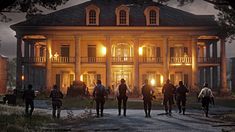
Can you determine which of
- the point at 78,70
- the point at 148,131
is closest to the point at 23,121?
the point at 148,131

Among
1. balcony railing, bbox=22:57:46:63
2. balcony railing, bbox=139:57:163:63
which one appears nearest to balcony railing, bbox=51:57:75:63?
balcony railing, bbox=22:57:46:63

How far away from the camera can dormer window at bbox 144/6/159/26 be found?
1836 inches

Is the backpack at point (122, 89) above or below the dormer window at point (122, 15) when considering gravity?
below

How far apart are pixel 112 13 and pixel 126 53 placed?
15.3 feet

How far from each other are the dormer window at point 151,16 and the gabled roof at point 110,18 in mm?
482

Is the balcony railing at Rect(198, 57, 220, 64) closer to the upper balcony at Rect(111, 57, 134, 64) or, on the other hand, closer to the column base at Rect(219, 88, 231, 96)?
A: the column base at Rect(219, 88, 231, 96)

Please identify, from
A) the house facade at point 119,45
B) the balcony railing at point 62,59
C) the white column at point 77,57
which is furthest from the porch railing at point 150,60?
the balcony railing at point 62,59

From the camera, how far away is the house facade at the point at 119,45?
150ft

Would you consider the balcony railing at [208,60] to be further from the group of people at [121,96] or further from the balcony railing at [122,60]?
the group of people at [121,96]

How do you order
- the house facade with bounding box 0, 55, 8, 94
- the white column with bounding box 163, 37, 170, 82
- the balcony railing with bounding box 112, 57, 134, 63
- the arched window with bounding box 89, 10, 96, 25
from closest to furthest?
the white column with bounding box 163, 37, 170, 82, the arched window with bounding box 89, 10, 96, 25, the balcony railing with bounding box 112, 57, 134, 63, the house facade with bounding box 0, 55, 8, 94

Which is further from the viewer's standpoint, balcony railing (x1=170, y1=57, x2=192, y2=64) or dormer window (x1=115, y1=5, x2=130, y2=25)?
balcony railing (x1=170, y1=57, x2=192, y2=64)

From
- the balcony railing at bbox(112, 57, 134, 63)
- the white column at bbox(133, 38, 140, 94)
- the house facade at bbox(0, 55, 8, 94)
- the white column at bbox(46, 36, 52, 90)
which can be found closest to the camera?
the white column at bbox(133, 38, 140, 94)

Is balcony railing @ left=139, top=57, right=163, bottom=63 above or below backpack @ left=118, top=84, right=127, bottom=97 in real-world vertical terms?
above

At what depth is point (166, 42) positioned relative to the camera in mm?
46094
